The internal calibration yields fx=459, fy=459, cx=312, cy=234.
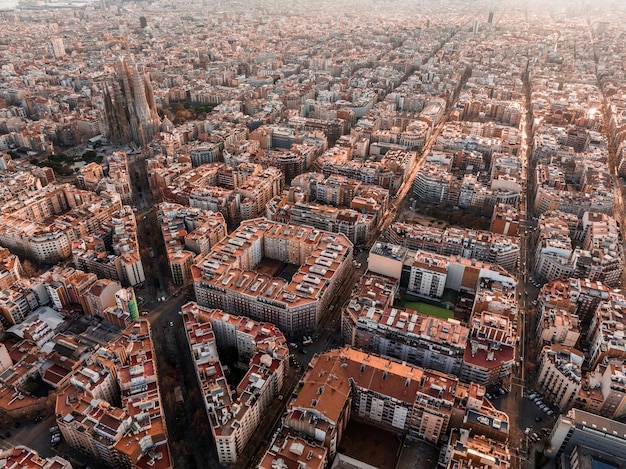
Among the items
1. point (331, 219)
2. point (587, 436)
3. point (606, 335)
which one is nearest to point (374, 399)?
point (587, 436)

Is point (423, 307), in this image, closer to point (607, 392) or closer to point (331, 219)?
point (331, 219)

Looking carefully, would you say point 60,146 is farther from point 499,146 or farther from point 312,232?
point 499,146

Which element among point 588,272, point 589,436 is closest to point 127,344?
point 589,436

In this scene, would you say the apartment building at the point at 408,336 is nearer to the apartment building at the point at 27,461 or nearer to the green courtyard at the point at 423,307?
the green courtyard at the point at 423,307

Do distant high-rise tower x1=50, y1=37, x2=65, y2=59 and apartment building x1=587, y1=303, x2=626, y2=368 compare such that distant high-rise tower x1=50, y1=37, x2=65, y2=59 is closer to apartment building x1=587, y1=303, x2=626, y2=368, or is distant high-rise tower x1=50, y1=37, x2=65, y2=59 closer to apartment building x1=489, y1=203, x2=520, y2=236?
apartment building x1=489, y1=203, x2=520, y2=236

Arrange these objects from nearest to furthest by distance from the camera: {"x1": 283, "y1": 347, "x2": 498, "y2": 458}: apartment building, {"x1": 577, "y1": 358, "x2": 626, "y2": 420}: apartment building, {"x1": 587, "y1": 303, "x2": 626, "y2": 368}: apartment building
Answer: {"x1": 283, "y1": 347, "x2": 498, "y2": 458}: apartment building
{"x1": 577, "y1": 358, "x2": 626, "y2": 420}: apartment building
{"x1": 587, "y1": 303, "x2": 626, "y2": 368}: apartment building

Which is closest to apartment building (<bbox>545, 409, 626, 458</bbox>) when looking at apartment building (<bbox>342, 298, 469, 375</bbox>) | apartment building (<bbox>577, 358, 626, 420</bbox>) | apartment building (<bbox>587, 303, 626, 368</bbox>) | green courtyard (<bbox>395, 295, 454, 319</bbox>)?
apartment building (<bbox>577, 358, 626, 420</bbox>)

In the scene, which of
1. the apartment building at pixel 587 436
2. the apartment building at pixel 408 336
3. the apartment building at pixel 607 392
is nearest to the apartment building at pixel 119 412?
the apartment building at pixel 408 336
